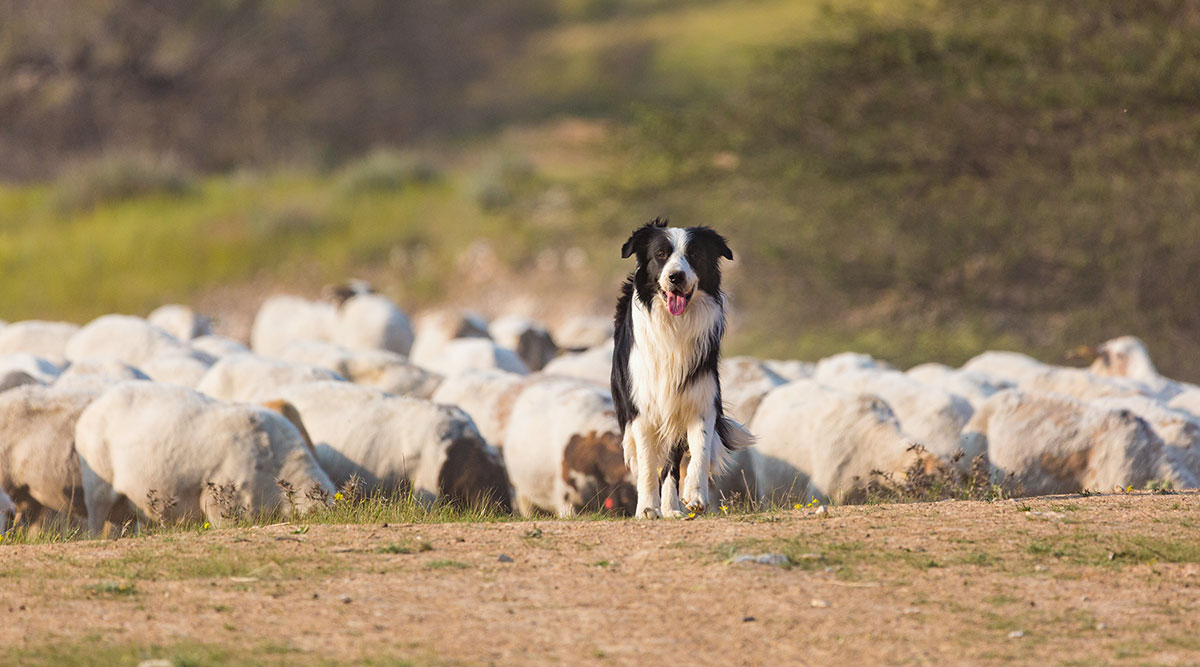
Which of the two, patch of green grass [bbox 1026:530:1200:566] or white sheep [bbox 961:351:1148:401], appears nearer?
patch of green grass [bbox 1026:530:1200:566]

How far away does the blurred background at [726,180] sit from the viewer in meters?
16.9

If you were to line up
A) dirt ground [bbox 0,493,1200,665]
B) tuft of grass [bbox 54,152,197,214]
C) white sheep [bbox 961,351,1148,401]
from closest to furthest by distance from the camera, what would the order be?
1. dirt ground [bbox 0,493,1200,665]
2. white sheep [bbox 961,351,1148,401]
3. tuft of grass [bbox 54,152,197,214]

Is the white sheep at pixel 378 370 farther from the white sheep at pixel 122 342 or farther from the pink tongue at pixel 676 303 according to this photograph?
the pink tongue at pixel 676 303

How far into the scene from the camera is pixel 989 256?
17.8 m

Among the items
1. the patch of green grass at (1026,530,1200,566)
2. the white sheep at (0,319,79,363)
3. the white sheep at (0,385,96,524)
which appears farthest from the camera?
the white sheep at (0,319,79,363)

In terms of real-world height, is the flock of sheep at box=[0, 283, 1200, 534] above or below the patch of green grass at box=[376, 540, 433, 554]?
above

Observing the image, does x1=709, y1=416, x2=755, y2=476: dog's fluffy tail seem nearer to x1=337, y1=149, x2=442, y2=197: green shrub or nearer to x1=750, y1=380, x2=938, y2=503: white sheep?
x1=750, y1=380, x2=938, y2=503: white sheep

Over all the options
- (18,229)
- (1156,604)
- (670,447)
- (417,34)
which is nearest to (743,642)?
(1156,604)

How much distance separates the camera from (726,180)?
19.7 metres

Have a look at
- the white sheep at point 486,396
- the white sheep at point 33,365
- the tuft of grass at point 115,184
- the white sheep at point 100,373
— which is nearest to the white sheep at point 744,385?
the white sheep at point 486,396

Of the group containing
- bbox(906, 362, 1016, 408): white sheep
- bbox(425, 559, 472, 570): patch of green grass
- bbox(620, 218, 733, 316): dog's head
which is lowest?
bbox(425, 559, 472, 570): patch of green grass

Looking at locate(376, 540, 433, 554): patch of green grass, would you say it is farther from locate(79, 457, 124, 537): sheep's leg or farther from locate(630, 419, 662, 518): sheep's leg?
locate(79, 457, 124, 537): sheep's leg

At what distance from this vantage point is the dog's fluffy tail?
681cm

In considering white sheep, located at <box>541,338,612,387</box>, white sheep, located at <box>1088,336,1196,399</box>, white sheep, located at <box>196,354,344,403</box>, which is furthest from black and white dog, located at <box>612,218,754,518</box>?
white sheep, located at <box>1088,336,1196,399</box>
